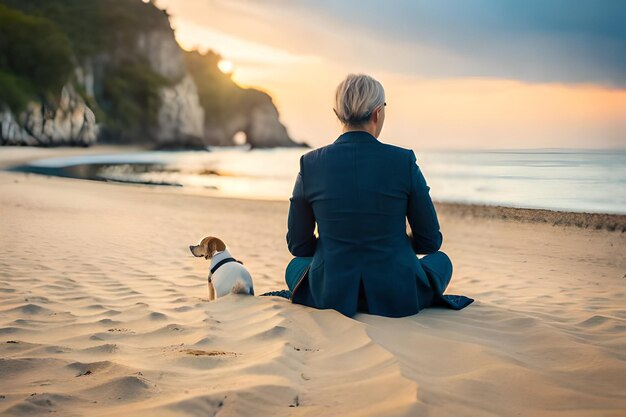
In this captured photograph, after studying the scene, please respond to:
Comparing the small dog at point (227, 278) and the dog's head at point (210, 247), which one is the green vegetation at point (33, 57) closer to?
the dog's head at point (210, 247)

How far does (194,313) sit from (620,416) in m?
2.70

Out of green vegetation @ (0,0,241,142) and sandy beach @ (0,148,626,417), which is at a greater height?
green vegetation @ (0,0,241,142)

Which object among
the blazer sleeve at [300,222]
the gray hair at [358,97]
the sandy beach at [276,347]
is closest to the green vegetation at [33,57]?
the sandy beach at [276,347]

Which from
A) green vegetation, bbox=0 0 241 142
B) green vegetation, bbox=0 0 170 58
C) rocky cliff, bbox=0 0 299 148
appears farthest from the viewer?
green vegetation, bbox=0 0 170 58

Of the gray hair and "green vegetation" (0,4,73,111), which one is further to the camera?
"green vegetation" (0,4,73,111)

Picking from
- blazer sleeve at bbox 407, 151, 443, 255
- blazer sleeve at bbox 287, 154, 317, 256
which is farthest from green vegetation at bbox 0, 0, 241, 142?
blazer sleeve at bbox 407, 151, 443, 255

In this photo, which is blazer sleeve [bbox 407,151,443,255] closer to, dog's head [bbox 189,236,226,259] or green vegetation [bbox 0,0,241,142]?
dog's head [bbox 189,236,226,259]

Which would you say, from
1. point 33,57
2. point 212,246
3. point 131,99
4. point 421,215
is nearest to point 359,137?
point 421,215

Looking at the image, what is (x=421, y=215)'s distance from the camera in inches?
132

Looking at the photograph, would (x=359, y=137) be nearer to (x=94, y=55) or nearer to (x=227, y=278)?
(x=227, y=278)

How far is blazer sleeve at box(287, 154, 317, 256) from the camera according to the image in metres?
Answer: 3.52

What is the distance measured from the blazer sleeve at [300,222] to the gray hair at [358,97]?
1.55 feet

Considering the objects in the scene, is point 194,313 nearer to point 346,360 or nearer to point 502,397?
point 346,360

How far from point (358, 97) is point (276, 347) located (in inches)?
61.6
